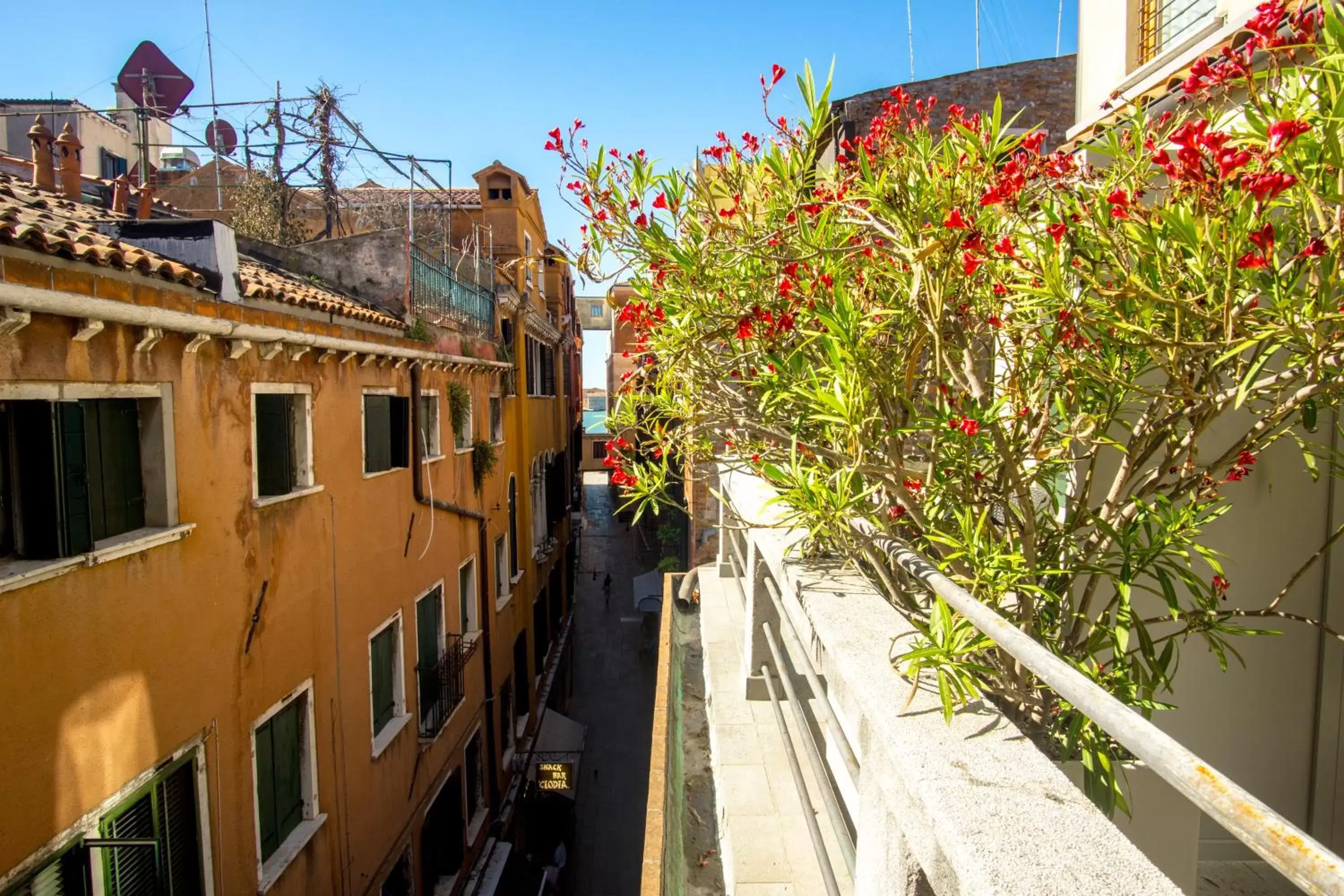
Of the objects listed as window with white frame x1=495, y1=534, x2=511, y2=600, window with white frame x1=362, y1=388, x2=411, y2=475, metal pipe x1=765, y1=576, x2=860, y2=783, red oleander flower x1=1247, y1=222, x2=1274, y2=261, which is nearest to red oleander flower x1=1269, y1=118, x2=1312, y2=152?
red oleander flower x1=1247, y1=222, x2=1274, y2=261

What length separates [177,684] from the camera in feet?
18.1

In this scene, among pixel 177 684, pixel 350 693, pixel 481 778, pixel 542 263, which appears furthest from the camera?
pixel 542 263

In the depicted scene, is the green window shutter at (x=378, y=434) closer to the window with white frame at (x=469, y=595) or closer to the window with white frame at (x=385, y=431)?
the window with white frame at (x=385, y=431)

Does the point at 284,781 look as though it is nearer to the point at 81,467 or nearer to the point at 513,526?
the point at 81,467

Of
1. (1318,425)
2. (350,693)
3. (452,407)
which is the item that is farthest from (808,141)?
(452,407)

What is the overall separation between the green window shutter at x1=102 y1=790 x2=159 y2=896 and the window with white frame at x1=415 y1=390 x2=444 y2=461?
6090 mm

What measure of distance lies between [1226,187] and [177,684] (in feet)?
22.0

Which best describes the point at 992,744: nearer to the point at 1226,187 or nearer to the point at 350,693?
the point at 1226,187

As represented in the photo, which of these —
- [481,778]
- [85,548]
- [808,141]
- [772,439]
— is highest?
[808,141]

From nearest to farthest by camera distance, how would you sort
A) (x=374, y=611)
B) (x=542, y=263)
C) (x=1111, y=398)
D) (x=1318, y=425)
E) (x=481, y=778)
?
1. (x=1111, y=398)
2. (x=1318, y=425)
3. (x=374, y=611)
4. (x=481, y=778)
5. (x=542, y=263)

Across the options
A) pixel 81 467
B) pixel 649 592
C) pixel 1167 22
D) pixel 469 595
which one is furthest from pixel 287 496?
pixel 649 592

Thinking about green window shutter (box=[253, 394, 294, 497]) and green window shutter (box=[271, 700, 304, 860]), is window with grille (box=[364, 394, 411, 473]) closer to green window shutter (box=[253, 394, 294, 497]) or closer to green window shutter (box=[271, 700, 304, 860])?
green window shutter (box=[253, 394, 294, 497])

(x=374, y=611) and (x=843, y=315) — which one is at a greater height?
(x=843, y=315)

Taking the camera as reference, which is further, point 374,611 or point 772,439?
point 374,611
